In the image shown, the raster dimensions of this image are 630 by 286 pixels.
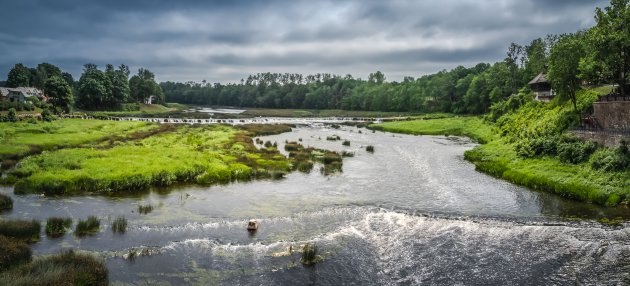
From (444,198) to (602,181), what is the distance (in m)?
13.7

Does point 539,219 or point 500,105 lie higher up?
point 500,105

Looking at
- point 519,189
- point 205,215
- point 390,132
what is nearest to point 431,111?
point 390,132

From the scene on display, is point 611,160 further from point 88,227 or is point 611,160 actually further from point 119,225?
point 88,227

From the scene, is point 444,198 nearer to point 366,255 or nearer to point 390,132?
point 366,255

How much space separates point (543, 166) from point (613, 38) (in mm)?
17280

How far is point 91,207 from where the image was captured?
34000 mm

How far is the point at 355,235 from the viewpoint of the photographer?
29.2m

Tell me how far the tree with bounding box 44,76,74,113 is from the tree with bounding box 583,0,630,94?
12737cm

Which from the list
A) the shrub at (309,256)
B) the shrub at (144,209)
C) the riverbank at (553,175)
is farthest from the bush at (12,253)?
the riverbank at (553,175)

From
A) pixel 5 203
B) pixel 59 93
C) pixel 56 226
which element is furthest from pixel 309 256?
pixel 59 93

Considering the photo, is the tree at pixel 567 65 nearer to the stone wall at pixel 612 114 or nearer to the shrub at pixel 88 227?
the stone wall at pixel 612 114

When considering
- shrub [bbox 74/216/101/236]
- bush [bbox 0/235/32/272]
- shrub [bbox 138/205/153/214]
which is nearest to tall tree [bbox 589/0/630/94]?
shrub [bbox 138/205/153/214]

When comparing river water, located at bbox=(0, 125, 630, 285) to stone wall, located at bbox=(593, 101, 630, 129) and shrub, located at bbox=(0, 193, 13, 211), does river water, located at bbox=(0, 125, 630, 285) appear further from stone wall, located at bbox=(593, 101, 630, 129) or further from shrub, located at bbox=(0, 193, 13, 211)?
stone wall, located at bbox=(593, 101, 630, 129)

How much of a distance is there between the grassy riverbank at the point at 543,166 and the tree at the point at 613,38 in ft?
26.8
